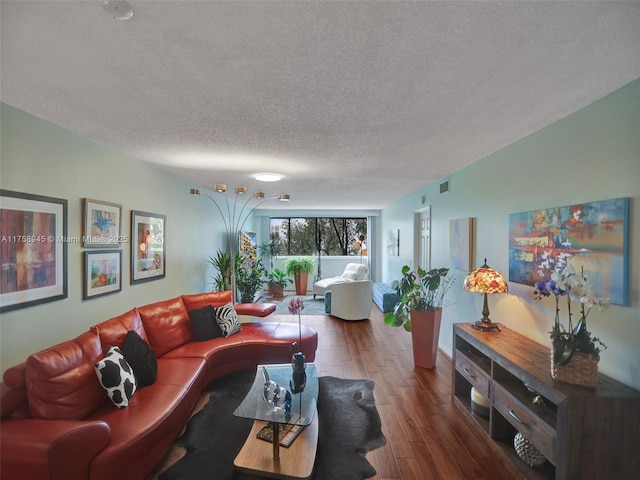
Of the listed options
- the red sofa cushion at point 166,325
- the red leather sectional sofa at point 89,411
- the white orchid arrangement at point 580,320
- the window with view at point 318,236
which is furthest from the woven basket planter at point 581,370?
the window with view at point 318,236

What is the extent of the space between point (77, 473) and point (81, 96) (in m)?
2.13

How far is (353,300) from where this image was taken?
550 centimetres

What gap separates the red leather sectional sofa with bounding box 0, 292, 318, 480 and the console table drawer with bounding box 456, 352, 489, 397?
231 centimetres

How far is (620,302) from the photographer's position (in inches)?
65.1

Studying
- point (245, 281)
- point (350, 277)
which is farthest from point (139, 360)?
point (350, 277)

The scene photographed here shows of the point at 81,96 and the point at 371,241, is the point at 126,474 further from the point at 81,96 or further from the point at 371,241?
the point at 371,241

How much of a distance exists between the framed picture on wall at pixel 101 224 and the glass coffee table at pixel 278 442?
2.02 m

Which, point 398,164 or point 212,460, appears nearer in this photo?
point 212,460

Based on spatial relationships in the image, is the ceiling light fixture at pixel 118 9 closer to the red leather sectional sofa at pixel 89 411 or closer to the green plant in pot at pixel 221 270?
the red leather sectional sofa at pixel 89 411

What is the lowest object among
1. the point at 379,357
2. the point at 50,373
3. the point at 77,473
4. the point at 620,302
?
the point at 379,357

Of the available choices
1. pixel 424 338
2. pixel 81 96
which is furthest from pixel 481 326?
pixel 81 96

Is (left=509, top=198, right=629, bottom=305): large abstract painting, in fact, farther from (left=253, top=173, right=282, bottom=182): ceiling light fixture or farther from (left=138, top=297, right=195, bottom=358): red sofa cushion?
(left=138, top=297, right=195, bottom=358): red sofa cushion

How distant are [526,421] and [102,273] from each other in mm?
3626

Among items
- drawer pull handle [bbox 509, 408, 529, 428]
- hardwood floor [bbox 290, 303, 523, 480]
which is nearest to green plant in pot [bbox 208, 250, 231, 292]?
hardwood floor [bbox 290, 303, 523, 480]
